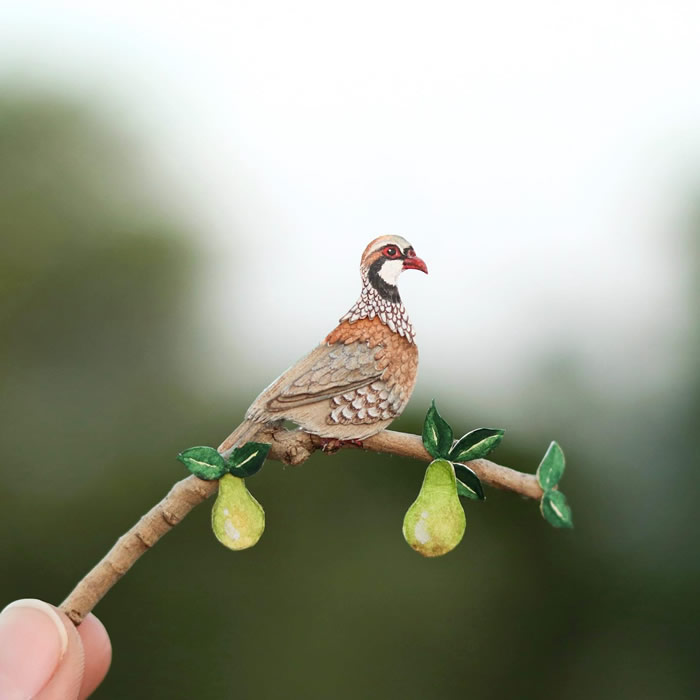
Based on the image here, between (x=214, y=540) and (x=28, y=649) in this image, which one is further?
(x=214, y=540)

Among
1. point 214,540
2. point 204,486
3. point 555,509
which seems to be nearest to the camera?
point 555,509

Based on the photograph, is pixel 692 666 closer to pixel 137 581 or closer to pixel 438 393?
pixel 438 393

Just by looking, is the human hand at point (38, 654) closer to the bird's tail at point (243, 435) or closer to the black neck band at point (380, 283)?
the bird's tail at point (243, 435)

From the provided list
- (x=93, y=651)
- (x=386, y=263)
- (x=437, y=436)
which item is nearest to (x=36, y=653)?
(x=93, y=651)

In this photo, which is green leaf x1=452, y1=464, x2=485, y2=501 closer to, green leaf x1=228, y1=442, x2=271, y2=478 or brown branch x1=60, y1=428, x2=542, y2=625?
brown branch x1=60, y1=428, x2=542, y2=625

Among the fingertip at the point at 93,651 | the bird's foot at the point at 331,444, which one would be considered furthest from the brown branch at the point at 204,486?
the fingertip at the point at 93,651

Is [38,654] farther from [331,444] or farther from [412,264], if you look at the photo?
[412,264]
